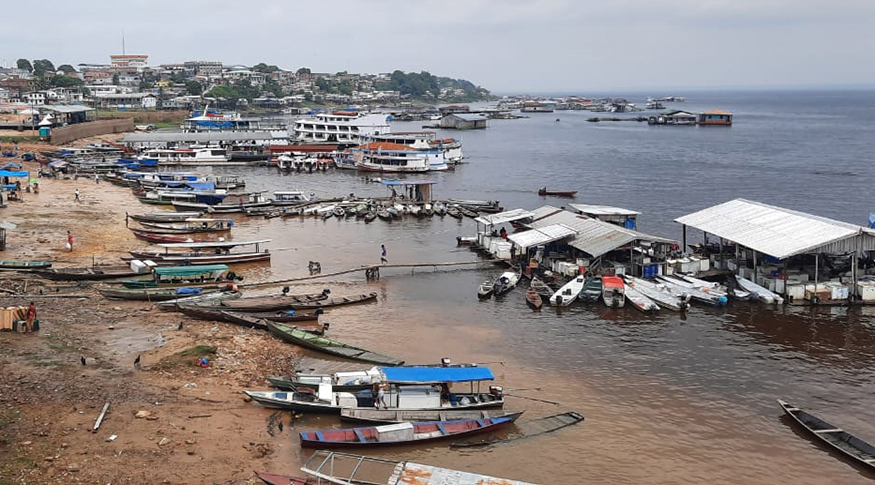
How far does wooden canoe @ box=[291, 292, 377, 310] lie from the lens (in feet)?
101

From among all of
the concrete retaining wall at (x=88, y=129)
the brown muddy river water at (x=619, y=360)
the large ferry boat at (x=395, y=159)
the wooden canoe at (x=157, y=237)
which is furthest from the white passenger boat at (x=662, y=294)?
the concrete retaining wall at (x=88, y=129)

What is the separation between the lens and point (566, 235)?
37281 millimetres

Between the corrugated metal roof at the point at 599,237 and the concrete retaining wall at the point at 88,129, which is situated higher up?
the concrete retaining wall at the point at 88,129

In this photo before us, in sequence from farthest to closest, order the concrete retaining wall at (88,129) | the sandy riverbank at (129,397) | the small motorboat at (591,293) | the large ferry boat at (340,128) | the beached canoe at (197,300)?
the large ferry boat at (340,128) → the concrete retaining wall at (88,129) → the small motorboat at (591,293) → the beached canoe at (197,300) → the sandy riverbank at (129,397)

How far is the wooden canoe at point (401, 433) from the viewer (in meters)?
19.0

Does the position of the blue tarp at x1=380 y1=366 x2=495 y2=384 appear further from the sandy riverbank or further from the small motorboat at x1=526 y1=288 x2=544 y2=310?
the small motorboat at x1=526 y1=288 x2=544 y2=310

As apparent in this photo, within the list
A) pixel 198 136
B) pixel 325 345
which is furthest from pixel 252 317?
pixel 198 136

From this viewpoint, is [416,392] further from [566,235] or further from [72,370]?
[566,235]

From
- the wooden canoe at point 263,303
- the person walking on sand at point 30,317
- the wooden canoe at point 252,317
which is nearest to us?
the person walking on sand at point 30,317

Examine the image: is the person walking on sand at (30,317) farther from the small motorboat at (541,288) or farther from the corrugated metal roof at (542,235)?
the corrugated metal roof at (542,235)

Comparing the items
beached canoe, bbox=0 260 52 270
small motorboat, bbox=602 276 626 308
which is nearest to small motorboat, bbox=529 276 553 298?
small motorboat, bbox=602 276 626 308

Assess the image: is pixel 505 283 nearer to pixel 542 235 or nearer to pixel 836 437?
pixel 542 235

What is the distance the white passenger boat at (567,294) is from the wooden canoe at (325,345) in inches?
408

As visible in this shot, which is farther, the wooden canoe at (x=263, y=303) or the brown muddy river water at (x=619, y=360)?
the wooden canoe at (x=263, y=303)
